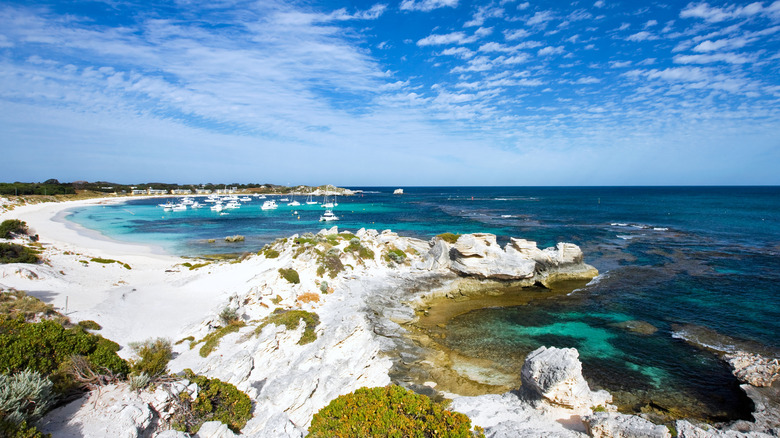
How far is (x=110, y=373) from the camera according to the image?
34.2 feet

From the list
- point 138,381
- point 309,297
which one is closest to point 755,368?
point 309,297

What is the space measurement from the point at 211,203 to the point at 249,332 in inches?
4833

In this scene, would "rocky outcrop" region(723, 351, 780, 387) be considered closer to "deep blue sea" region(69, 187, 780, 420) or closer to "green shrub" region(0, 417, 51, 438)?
"deep blue sea" region(69, 187, 780, 420)

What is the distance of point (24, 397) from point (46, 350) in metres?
2.87

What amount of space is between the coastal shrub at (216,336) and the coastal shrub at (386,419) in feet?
29.3

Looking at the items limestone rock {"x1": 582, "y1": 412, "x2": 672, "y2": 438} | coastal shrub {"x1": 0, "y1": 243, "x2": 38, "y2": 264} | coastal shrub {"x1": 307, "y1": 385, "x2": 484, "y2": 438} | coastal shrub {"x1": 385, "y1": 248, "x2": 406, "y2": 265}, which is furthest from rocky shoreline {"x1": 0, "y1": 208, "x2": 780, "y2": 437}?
coastal shrub {"x1": 0, "y1": 243, "x2": 38, "y2": 264}

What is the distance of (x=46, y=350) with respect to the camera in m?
10.4

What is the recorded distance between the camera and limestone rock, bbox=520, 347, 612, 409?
11.8 metres

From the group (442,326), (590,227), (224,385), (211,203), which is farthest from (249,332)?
(211,203)

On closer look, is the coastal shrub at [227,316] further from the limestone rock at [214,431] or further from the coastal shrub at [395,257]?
the coastal shrub at [395,257]

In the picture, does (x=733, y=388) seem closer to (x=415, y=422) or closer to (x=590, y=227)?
(x=415, y=422)

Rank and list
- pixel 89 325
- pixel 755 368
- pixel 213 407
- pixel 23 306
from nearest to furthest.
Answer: pixel 213 407 → pixel 755 368 → pixel 23 306 → pixel 89 325

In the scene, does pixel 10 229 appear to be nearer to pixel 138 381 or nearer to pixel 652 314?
pixel 138 381

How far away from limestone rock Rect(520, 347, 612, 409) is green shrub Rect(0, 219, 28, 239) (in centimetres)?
5423
